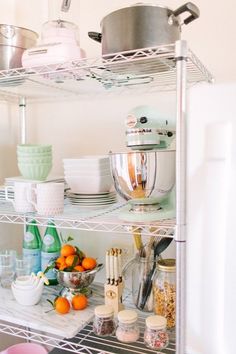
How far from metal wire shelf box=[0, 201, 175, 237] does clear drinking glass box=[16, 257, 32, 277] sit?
19 cm

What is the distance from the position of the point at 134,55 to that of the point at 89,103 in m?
0.62

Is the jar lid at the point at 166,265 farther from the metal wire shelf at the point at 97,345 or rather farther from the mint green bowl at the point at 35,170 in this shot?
the mint green bowl at the point at 35,170

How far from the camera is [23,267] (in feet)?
4.50

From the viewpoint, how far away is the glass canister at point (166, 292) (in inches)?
42.9

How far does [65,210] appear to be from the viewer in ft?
4.12

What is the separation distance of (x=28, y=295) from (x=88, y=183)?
451 millimetres

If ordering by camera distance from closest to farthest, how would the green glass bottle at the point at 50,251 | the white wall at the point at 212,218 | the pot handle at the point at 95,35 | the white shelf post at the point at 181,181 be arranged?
the white wall at the point at 212,218
the white shelf post at the point at 181,181
the pot handle at the point at 95,35
the green glass bottle at the point at 50,251

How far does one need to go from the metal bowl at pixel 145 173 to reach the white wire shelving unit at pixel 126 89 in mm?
91

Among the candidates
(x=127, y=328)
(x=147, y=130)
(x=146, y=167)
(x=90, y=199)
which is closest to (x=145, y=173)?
(x=146, y=167)

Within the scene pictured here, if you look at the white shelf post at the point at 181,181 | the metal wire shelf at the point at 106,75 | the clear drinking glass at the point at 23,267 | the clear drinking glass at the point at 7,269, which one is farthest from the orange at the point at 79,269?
the metal wire shelf at the point at 106,75

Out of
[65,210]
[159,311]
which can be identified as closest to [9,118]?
[65,210]

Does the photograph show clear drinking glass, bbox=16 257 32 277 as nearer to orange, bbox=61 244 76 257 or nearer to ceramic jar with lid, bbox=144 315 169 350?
orange, bbox=61 244 76 257

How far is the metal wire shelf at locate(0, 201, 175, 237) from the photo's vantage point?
0.95 meters

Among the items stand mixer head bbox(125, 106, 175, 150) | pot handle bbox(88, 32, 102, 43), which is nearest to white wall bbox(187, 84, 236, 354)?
stand mixer head bbox(125, 106, 175, 150)
